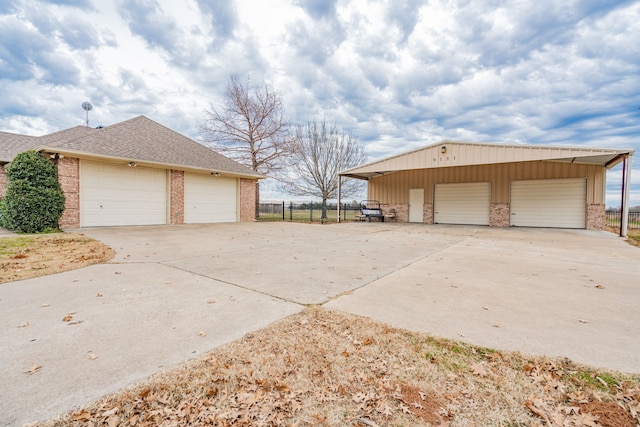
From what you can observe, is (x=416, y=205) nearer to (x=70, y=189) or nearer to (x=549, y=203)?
(x=549, y=203)

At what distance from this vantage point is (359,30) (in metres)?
11.1

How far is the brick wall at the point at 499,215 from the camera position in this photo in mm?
14672

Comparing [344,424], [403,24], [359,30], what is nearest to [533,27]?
[403,24]

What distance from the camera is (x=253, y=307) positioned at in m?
3.06

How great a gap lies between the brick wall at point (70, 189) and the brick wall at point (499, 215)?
18.7 meters

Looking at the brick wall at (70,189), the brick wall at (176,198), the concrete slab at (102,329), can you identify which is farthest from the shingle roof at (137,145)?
the concrete slab at (102,329)

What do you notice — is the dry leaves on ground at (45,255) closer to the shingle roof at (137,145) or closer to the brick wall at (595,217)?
the shingle roof at (137,145)

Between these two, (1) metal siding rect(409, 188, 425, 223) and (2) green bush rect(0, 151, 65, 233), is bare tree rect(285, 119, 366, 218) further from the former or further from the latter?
(2) green bush rect(0, 151, 65, 233)

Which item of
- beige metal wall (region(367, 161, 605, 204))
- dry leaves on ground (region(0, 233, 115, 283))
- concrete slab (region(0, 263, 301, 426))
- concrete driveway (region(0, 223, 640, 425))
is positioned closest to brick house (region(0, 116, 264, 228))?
dry leaves on ground (region(0, 233, 115, 283))

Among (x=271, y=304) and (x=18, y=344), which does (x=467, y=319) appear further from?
(x=18, y=344)

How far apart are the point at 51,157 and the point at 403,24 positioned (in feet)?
43.9

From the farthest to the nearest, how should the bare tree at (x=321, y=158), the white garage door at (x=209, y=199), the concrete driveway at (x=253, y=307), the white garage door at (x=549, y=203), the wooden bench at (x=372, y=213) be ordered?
the bare tree at (x=321, y=158), the wooden bench at (x=372, y=213), the white garage door at (x=209, y=199), the white garage door at (x=549, y=203), the concrete driveway at (x=253, y=307)

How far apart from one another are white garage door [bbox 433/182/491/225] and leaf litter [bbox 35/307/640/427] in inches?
603

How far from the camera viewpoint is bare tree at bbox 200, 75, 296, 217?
18.5 meters
